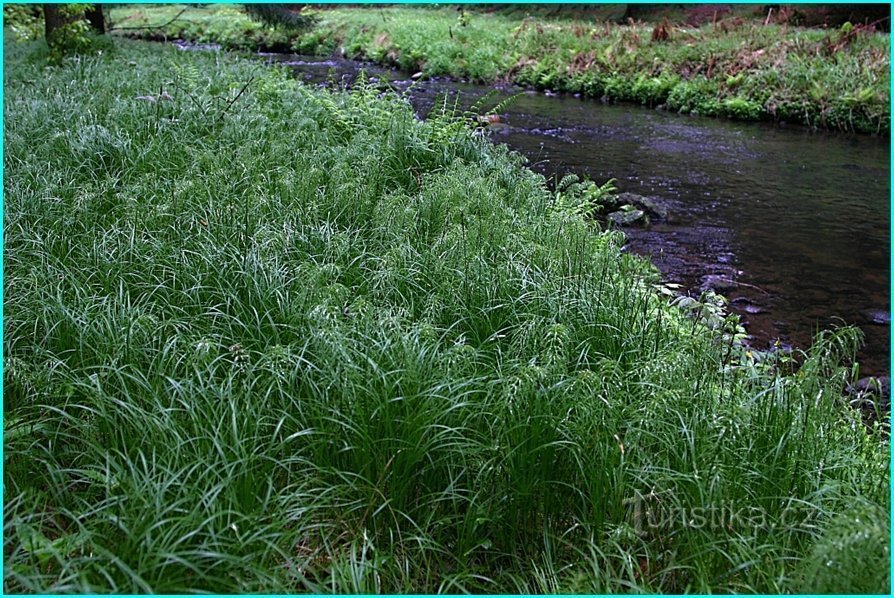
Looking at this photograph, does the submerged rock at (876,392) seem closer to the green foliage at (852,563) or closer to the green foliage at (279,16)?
the green foliage at (852,563)

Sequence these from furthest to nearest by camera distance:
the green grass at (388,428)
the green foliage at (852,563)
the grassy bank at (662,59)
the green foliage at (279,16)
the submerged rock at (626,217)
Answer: the green foliage at (279,16) < the grassy bank at (662,59) < the submerged rock at (626,217) < the green grass at (388,428) < the green foliage at (852,563)

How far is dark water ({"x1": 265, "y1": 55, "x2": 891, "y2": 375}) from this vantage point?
6.49m

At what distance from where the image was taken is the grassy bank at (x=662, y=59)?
14.7 meters

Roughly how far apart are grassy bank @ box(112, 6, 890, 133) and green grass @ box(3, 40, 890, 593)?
12.2m

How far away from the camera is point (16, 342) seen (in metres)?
3.49

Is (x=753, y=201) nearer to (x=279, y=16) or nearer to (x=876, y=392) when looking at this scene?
(x=876, y=392)

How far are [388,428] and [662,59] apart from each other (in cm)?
1759

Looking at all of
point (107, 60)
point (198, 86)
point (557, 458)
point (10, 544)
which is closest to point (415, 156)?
point (198, 86)

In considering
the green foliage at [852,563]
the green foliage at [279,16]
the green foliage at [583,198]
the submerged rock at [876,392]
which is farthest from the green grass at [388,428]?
the green foliage at [279,16]

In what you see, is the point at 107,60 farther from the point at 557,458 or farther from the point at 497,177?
the point at 557,458

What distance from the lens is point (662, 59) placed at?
18.1 meters

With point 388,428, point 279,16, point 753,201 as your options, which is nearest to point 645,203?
point 753,201

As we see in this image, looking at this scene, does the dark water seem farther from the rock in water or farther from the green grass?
the green grass

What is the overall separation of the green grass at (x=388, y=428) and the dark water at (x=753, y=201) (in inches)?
88.8
